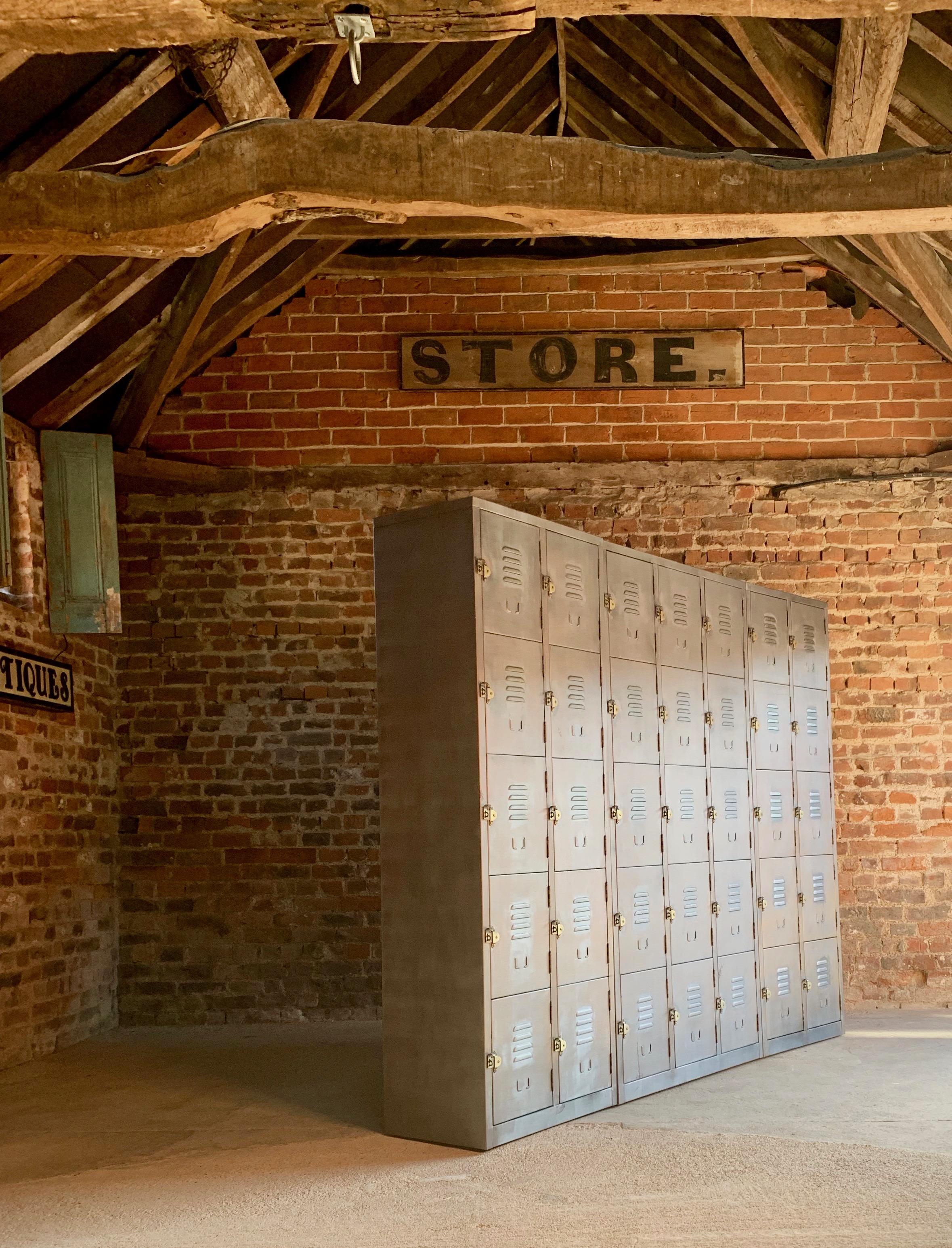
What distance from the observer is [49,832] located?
6.54 metres

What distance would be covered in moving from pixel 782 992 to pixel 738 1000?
42cm

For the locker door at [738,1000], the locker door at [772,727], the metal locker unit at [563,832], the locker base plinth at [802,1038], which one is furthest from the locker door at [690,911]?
the locker door at [772,727]

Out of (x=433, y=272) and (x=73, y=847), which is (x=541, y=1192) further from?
(x=433, y=272)

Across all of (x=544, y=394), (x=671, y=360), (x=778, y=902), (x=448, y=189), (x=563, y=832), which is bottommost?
(x=778, y=902)

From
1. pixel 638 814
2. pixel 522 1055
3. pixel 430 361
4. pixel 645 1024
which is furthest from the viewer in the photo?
pixel 430 361

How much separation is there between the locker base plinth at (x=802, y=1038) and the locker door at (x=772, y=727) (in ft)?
4.36

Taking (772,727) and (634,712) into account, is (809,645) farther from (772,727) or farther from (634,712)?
(634,712)

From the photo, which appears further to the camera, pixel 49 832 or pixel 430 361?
pixel 430 361

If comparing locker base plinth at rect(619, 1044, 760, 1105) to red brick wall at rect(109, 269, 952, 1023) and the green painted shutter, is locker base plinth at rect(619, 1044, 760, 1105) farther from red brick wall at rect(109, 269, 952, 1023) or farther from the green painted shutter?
the green painted shutter

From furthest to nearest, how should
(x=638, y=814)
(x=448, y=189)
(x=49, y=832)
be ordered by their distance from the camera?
(x=49, y=832) < (x=638, y=814) < (x=448, y=189)

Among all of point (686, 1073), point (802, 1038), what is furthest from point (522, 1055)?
point (802, 1038)

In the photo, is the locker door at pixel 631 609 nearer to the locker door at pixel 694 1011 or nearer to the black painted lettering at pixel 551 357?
the locker door at pixel 694 1011

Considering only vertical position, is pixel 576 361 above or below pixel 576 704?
above

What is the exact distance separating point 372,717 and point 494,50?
12.1ft
